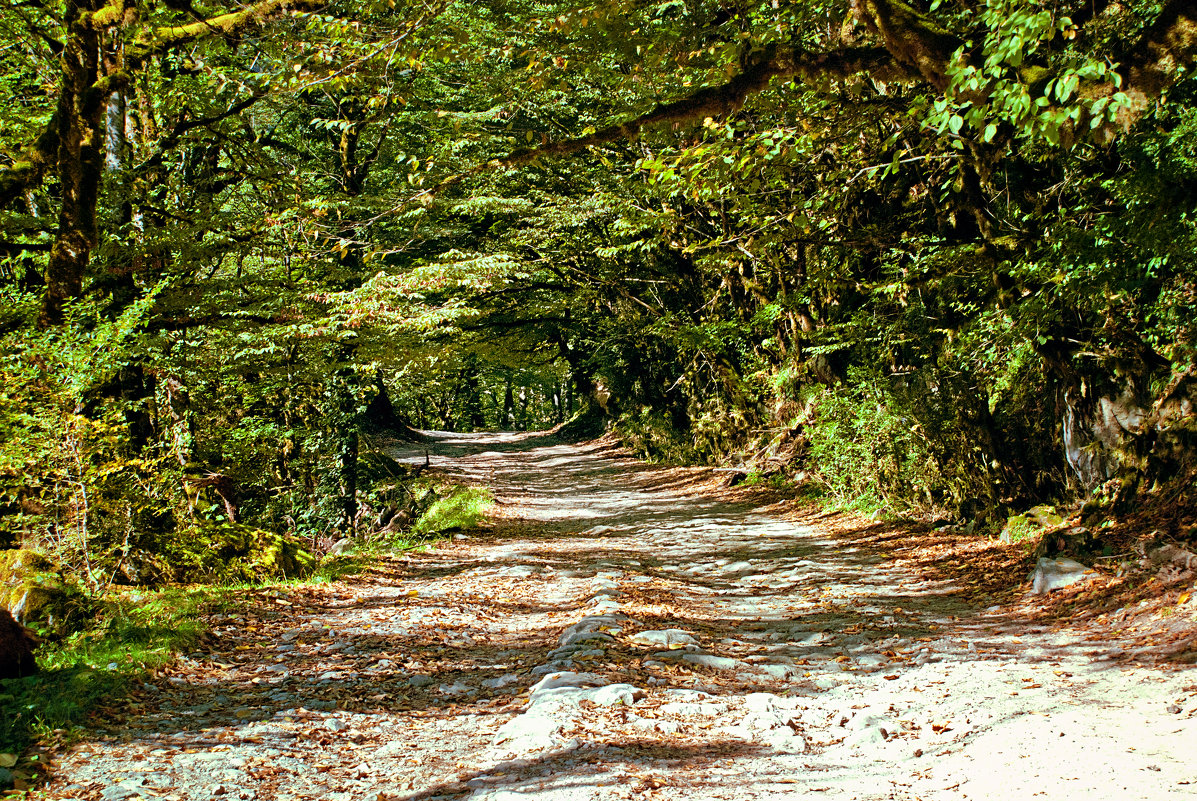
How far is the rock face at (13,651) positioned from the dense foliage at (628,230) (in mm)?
1263

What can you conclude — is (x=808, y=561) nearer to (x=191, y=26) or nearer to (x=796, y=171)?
(x=796, y=171)

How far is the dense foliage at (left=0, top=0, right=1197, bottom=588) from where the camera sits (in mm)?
5305

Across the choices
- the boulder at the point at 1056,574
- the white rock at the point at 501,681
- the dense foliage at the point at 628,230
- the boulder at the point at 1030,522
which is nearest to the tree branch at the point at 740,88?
the dense foliage at the point at 628,230

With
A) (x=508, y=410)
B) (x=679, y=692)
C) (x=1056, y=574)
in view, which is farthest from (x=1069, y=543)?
(x=508, y=410)

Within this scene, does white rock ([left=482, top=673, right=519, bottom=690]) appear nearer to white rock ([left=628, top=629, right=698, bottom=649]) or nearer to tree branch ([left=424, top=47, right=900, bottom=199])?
white rock ([left=628, top=629, right=698, bottom=649])

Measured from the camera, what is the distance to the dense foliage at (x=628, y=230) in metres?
5.30

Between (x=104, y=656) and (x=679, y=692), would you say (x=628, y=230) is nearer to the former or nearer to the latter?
(x=679, y=692)

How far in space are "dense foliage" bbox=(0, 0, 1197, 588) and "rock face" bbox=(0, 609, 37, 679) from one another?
4.14 ft

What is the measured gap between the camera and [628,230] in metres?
13.3

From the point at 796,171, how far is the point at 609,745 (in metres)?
8.57

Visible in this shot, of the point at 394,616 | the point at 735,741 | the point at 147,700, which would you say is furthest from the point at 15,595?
the point at 735,741

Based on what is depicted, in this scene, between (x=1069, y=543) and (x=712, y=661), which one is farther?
(x=1069, y=543)

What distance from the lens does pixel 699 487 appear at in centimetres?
1642

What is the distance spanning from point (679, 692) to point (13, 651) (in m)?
3.82
